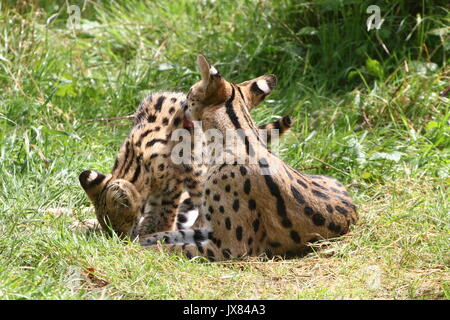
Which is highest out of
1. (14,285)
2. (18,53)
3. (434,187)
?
(18,53)

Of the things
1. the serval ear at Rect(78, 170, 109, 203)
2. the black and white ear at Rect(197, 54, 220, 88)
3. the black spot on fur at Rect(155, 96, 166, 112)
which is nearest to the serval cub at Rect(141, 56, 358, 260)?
the black and white ear at Rect(197, 54, 220, 88)

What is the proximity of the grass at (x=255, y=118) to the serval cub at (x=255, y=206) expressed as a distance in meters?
0.19

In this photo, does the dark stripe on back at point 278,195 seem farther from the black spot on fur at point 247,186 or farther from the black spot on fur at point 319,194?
the black spot on fur at point 319,194

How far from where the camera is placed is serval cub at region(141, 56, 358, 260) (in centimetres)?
703

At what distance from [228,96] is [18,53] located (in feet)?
12.2

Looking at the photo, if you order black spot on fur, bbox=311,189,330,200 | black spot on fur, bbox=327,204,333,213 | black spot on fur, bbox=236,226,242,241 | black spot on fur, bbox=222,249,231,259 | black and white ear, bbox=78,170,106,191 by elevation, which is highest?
black and white ear, bbox=78,170,106,191

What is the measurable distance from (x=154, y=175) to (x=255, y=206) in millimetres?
1309

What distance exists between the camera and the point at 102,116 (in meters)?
9.92

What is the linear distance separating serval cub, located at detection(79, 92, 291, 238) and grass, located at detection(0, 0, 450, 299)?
50 cm

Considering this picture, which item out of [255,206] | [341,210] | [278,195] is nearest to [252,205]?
[255,206]

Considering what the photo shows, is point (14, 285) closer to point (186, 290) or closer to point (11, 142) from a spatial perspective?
point (186, 290)

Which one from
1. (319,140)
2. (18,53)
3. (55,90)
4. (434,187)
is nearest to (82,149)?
(55,90)

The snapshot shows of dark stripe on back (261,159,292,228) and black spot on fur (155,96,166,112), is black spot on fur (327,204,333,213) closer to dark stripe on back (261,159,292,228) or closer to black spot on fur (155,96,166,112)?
dark stripe on back (261,159,292,228)

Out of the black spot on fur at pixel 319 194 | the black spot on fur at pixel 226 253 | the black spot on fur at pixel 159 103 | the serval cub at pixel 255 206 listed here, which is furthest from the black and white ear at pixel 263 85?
the black spot on fur at pixel 226 253
